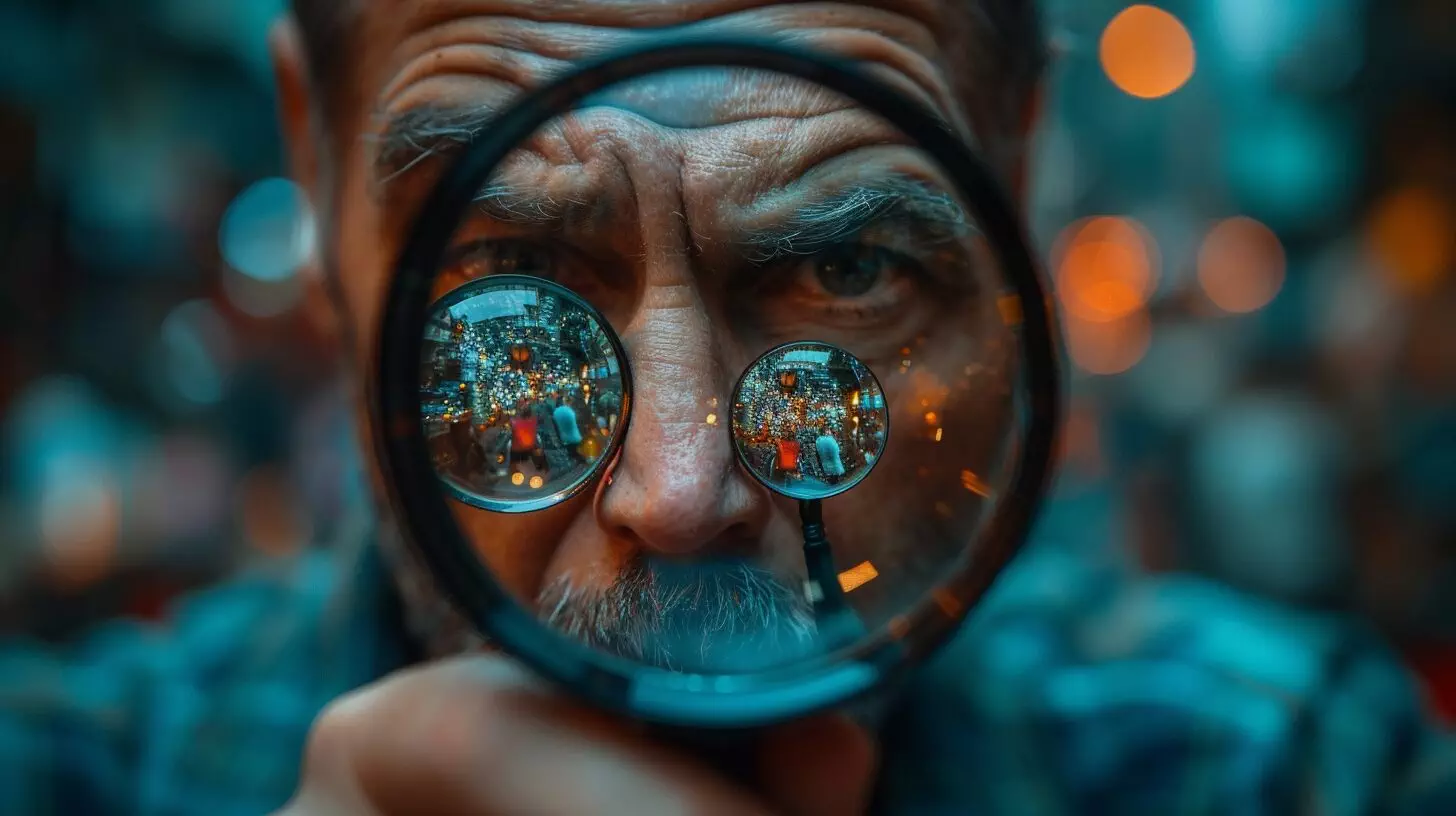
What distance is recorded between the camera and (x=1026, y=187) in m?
1.54

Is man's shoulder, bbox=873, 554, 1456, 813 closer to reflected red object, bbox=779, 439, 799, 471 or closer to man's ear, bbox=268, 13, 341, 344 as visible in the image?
reflected red object, bbox=779, 439, 799, 471

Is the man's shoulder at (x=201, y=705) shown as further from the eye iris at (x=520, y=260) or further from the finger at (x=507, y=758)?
the eye iris at (x=520, y=260)

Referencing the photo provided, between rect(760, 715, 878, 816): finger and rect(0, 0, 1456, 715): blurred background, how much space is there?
110 inches

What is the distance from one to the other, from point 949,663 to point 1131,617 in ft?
1.74

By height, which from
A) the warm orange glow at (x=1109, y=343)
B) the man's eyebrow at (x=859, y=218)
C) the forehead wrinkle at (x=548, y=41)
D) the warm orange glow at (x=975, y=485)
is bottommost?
the warm orange glow at (x=975, y=485)

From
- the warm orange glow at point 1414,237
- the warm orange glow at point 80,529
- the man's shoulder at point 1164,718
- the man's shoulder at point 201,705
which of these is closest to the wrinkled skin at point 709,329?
the man's shoulder at point 201,705

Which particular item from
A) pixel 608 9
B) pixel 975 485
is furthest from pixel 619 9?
pixel 975 485

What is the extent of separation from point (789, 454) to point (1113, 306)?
466 cm

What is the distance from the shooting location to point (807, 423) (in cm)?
83

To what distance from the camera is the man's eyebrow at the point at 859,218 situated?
88 cm

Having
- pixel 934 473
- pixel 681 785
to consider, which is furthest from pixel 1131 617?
pixel 681 785

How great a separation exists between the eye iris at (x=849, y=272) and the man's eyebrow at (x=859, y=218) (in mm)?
16

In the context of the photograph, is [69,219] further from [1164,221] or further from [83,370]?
[1164,221]

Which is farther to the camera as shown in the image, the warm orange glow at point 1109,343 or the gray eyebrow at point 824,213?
the warm orange glow at point 1109,343
